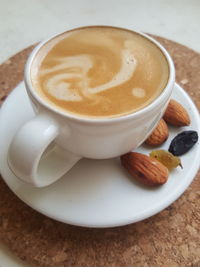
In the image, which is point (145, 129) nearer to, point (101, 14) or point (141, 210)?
point (141, 210)

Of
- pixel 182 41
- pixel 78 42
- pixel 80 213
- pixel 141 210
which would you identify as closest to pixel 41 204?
pixel 80 213

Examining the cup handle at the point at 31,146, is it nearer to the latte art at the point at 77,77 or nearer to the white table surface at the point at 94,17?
the latte art at the point at 77,77

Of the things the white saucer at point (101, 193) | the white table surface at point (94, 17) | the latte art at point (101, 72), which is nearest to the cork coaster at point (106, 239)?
the white saucer at point (101, 193)

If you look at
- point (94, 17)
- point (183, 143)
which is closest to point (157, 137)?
point (183, 143)

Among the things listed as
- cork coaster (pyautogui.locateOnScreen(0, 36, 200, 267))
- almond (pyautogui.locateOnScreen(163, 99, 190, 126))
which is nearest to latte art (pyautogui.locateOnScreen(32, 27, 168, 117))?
almond (pyautogui.locateOnScreen(163, 99, 190, 126))

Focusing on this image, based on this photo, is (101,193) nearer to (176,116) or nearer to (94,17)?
(176,116)

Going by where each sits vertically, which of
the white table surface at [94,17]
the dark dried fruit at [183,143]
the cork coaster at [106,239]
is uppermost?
the dark dried fruit at [183,143]
